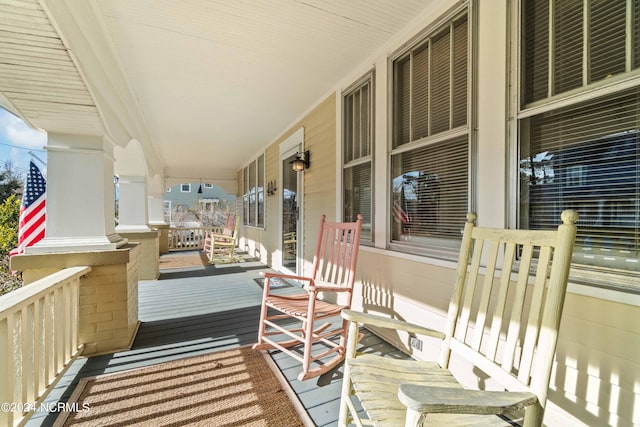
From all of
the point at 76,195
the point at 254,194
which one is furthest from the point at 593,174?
the point at 254,194

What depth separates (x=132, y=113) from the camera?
3461 millimetres

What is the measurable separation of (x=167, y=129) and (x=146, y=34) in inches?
121

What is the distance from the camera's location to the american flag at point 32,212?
2422 millimetres

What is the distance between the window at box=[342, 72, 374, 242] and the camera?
9.14 feet

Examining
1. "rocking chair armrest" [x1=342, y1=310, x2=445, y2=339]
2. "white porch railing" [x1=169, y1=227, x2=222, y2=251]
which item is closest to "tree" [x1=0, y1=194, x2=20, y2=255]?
"white porch railing" [x1=169, y1=227, x2=222, y2=251]

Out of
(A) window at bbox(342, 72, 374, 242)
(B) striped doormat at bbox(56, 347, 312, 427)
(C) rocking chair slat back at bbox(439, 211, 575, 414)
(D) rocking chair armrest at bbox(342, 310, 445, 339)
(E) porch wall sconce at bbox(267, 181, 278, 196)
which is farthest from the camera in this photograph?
(E) porch wall sconce at bbox(267, 181, 278, 196)

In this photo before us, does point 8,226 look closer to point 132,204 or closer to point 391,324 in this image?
point 132,204

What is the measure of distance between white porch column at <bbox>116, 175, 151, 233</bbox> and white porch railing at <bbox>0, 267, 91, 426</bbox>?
2.29 m

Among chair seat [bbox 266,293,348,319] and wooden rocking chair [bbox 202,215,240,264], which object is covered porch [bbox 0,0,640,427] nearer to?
chair seat [bbox 266,293,348,319]

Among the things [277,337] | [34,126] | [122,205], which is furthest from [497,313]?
[122,205]

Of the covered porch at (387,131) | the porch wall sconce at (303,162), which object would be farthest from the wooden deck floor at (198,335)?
the porch wall sconce at (303,162)

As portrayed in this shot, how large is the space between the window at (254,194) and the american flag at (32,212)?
167 inches

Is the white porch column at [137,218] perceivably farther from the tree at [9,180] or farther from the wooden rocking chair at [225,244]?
the tree at [9,180]

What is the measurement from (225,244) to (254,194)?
1595 mm
